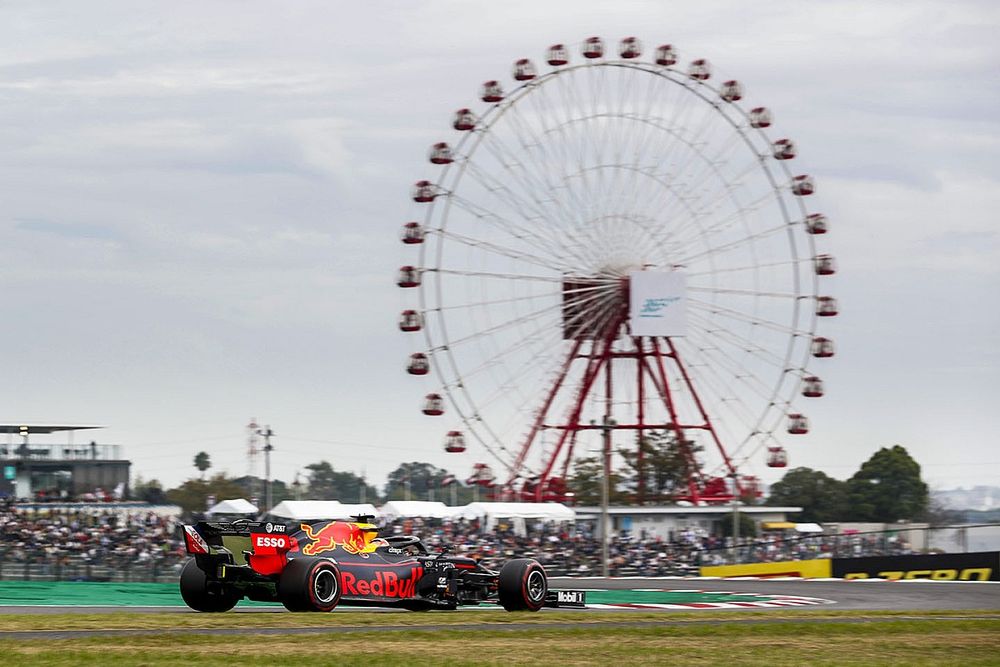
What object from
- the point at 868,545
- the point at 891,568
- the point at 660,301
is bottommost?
the point at 891,568

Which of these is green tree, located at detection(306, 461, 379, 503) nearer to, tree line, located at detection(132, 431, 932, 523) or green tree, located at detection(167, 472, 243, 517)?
tree line, located at detection(132, 431, 932, 523)

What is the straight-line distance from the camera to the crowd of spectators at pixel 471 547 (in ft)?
156

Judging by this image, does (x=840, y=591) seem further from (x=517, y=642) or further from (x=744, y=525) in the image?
(x=744, y=525)

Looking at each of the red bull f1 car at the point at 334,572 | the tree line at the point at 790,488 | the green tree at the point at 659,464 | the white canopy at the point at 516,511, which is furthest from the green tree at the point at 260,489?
the red bull f1 car at the point at 334,572

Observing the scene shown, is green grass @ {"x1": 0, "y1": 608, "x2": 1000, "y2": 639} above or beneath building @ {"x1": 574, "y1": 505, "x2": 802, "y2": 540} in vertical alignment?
beneath

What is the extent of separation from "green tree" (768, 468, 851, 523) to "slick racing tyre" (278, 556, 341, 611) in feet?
320

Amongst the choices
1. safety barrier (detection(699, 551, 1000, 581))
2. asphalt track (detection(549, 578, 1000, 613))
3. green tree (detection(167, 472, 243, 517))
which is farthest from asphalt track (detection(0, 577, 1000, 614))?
green tree (detection(167, 472, 243, 517))

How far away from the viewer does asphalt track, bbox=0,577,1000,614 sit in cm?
2881

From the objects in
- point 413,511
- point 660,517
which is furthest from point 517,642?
point 660,517

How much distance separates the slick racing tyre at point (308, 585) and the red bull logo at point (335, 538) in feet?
2.19

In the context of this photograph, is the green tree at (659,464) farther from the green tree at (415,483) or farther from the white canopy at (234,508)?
the green tree at (415,483)

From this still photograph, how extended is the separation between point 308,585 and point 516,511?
117ft

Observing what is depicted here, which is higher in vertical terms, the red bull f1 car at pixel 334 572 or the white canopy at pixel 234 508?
the white canopy at pixel 234 508

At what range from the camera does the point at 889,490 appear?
124625mm
